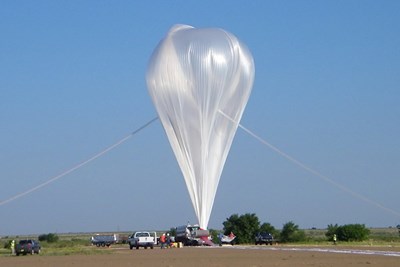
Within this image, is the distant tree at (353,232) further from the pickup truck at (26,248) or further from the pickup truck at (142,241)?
the pickup truck at (26,248)

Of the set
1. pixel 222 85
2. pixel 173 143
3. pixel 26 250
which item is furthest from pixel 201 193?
pixel 26 250

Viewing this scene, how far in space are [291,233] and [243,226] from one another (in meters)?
5.90

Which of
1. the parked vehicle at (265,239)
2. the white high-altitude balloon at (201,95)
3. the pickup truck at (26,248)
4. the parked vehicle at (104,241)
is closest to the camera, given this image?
the white high-altitude balloon at (201,95)

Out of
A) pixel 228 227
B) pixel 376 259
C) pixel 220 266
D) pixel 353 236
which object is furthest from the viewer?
pixel 228 227

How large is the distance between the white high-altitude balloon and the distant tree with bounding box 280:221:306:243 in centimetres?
3682

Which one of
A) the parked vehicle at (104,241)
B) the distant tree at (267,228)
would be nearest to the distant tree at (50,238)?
the parked vehicle at (104,241)

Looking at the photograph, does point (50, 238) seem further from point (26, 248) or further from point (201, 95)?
point (201, 95)

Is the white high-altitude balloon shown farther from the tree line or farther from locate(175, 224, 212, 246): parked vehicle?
the tree line

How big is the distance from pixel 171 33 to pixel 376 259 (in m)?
20.2

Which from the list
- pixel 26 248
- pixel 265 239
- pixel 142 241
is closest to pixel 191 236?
pixel 142 241

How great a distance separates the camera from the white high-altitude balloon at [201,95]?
4750 centimetres

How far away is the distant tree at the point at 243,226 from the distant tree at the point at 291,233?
3.08m

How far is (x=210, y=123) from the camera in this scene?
4847 centimetres

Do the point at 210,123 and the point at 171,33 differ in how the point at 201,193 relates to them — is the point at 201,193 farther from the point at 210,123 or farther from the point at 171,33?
the point at 171,33
